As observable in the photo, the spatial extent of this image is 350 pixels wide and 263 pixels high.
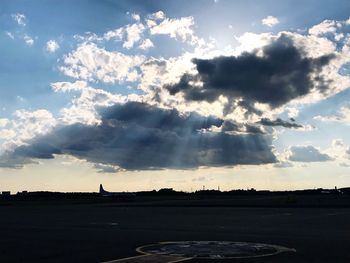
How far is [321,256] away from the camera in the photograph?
696 inches

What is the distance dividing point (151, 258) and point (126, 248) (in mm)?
3128

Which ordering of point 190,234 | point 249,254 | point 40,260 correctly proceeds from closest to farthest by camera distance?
point 40,260
point 249,254
point 190,234

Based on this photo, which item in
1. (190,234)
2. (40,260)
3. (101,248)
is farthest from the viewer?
(190,234)

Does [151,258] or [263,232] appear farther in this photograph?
[263,232]

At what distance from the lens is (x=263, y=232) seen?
27.8m

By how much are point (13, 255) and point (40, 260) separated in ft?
6.12

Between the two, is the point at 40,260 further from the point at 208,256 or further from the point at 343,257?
the point at 343,257

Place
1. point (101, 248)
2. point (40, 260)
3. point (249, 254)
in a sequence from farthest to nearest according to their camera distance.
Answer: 1. point (101, 248)
2. point (249, 254)
3. point (40, 260)

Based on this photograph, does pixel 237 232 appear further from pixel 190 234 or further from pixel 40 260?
pixel 40 260

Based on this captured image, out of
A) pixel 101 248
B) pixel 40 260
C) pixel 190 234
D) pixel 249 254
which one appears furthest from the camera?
pixel 190 234

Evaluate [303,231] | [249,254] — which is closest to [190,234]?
[303,231]

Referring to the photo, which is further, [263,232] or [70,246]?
[263,232]

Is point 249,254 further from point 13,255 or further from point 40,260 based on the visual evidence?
point 13,255

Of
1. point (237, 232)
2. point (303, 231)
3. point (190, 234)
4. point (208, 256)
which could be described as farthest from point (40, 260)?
point (303, 231)
